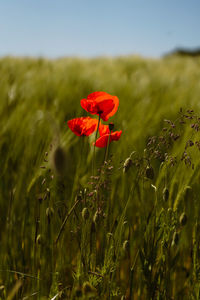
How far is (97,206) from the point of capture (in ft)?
1.62

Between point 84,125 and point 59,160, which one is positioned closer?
point 59,160

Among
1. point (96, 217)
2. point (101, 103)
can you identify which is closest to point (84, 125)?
point (101, 103)

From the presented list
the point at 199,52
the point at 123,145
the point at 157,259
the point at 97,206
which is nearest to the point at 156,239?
the point at 157,259

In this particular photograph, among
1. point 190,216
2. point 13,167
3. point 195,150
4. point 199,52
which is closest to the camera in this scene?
point 195,150

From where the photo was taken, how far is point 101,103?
514mm

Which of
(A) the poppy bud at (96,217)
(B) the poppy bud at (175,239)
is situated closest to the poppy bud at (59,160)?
(A) the poppy bud at (96,217)

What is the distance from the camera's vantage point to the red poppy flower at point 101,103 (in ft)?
1.67

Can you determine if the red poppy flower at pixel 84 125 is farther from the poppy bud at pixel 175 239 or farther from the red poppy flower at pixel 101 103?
the poppy bud at pixel 175 239

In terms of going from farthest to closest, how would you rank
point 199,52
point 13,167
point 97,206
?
point 199,52 → point 13,167 → point 97,206

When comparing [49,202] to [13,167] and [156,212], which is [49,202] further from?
[13,167]

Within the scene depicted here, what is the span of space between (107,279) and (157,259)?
0.14 meters

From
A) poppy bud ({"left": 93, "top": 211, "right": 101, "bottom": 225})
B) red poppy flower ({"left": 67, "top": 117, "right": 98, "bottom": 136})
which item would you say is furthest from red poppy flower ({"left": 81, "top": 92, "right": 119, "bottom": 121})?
poppy bud ({"left": 93, "top": 211, "right": 101, "bottom": 225})

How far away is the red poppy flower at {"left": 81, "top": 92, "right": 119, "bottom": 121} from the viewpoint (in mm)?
508

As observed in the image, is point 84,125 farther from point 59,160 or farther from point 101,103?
point 59,160
